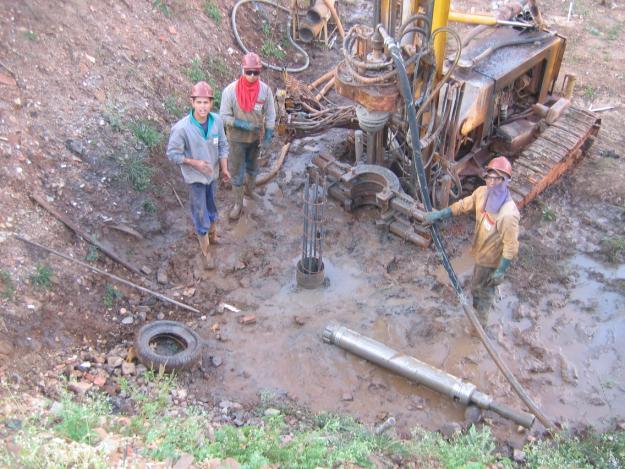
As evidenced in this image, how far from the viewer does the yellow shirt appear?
211 inches

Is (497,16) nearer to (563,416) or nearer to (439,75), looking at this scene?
(439,75)

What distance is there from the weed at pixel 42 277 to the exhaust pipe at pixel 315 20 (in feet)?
23.4

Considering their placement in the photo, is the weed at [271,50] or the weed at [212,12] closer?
the weed at [212,12]

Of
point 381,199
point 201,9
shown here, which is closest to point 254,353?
point 381,199

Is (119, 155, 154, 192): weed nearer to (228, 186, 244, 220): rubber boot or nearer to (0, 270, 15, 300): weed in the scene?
(228, 186, 244, 220): rubber boot

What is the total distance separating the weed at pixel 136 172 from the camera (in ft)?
23.6

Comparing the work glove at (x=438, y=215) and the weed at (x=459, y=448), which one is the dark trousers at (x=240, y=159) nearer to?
the work glove at (x=438, y=215)

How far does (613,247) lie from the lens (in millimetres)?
7254

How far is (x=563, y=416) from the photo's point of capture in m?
5.43

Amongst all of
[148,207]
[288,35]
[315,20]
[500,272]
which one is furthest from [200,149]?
[315,20]

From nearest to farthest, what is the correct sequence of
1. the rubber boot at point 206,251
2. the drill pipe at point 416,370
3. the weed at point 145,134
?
the drill pipe at point 416,370 → the rubber boot at point 206,251 → the weed at point 145,134

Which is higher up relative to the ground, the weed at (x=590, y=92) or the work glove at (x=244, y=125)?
the work glove at (x=244, y=125)

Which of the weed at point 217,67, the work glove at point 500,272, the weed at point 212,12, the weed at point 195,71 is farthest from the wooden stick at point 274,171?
the work glove at point 500,272

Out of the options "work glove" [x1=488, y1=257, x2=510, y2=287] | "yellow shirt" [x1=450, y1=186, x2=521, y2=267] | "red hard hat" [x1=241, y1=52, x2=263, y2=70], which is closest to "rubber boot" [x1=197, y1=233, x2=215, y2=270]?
"red hard hat" [x1=241, y1=52, x2=263, y2=70]
